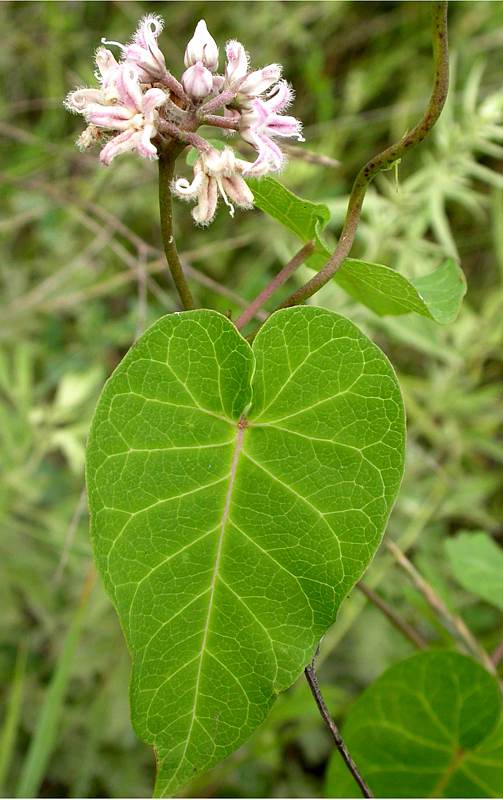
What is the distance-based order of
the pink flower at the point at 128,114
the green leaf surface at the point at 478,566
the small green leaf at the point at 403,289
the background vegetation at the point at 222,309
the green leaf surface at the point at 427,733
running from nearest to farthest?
the pink flower at the point at 128,114 → the small green leaf at the point at 403,289 → the green leaf surface at the point at 427,733 → the green leaf surface at the point at 478,566 → the background vegetation at the point at 222,309

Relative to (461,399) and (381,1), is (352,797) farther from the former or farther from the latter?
(381,1)

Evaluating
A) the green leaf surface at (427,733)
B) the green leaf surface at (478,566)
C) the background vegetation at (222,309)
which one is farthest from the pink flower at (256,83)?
the green leaf surface at (478,566)

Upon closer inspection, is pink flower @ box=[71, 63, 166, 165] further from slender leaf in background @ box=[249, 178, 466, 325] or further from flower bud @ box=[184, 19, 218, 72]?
slender leaf in background @ box=[249, 178, 466, 325]

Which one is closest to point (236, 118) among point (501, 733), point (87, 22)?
point (501, 733)

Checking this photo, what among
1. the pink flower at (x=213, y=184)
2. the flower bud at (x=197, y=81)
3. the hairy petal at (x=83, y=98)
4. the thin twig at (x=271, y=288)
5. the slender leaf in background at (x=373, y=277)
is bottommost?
the thin twig at (x=271, y=288)

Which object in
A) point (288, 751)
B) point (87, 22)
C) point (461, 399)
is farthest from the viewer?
point (87, 22)

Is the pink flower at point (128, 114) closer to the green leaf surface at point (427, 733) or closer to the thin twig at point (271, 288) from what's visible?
the thin twig at point (271, 288)

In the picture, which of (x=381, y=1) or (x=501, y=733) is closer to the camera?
(x=501, y=733)
